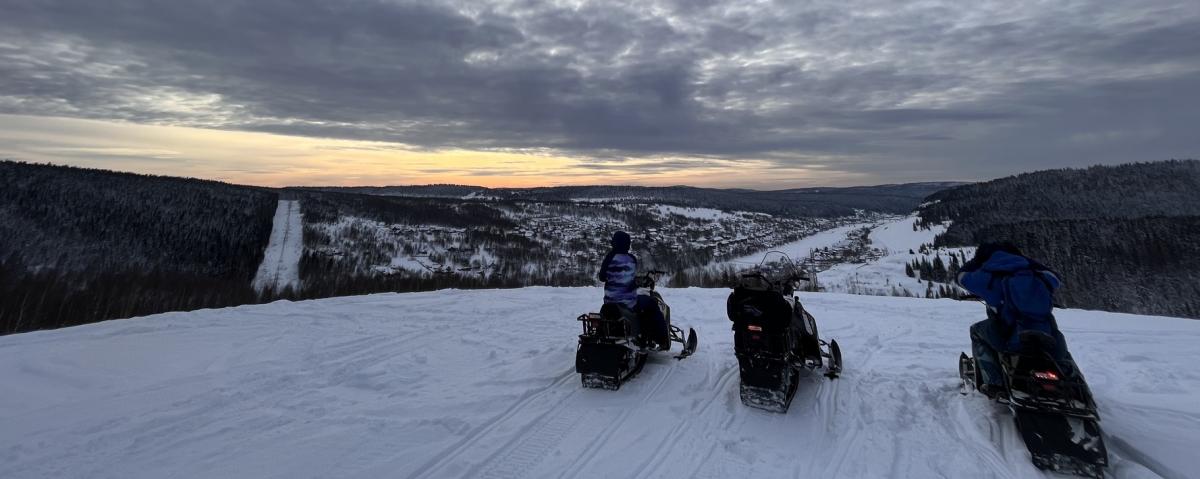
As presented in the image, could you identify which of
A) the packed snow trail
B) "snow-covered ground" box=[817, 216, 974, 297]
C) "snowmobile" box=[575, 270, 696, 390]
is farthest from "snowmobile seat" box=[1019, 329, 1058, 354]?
"snow-covered ground" box=[817, 216, 974, 297]

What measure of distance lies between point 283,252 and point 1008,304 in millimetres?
54636

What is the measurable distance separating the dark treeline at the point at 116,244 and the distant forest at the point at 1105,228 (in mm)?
33225

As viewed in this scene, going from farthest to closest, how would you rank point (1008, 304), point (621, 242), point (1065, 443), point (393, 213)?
point (393, 213) → point (621, 242) → point (1008, 304) → point (1065, 443)

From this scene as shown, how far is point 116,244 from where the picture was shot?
42062mm

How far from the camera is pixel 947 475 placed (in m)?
3.78

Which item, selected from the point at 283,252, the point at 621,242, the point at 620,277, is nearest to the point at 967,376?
the point at 620,277

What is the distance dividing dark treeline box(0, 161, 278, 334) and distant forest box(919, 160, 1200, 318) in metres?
33.2

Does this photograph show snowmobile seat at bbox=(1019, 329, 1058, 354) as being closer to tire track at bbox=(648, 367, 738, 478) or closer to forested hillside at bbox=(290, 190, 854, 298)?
tire track at bbox=(648, 367, 738, 478)

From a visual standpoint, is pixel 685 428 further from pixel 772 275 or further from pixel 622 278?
pixel 772 275

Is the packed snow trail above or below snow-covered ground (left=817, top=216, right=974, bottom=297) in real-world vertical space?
above

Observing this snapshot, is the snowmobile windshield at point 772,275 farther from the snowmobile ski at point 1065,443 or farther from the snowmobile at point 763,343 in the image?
the snowmobile ski at point 1065,443

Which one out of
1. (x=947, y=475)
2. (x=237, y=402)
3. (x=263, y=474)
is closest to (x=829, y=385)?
(x=947, y=475)

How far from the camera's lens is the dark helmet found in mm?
6477

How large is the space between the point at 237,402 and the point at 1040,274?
8.26 metres
